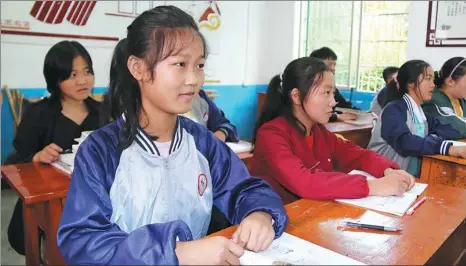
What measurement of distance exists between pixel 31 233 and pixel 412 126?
1.79 meters

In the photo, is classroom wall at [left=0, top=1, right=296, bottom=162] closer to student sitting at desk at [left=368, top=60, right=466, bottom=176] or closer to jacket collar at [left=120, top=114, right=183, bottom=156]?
student sitting at desk at [left=368, top=60, right=466, bottom=176]

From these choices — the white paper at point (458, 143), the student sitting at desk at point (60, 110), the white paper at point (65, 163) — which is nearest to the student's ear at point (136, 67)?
the white paper at point (65, 163)

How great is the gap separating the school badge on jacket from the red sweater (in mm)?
360

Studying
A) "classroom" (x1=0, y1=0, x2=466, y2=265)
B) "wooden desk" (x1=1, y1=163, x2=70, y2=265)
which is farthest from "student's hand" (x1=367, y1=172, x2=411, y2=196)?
"wooden desk" (x1=1, y1=163, x2=70, y2=265)

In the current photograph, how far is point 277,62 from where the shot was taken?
16.8 feet

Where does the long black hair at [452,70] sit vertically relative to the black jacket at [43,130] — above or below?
above

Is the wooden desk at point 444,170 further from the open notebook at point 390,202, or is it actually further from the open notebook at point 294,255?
the open notebook at point 294,255

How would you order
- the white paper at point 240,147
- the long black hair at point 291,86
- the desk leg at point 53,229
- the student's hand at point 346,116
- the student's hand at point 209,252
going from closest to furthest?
the student's hand at point 209,252 → the desk leg at point 53,229 → the long black hair at point 291,86 → the white paper at point 240,147 → the student's hand at point 346,116

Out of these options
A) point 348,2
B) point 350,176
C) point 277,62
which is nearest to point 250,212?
point 350,176

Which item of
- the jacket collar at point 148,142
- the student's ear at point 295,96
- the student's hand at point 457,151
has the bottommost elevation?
the student's hand at point 457,151

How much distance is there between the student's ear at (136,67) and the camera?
0.96m

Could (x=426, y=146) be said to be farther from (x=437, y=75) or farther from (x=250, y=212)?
(x=250, y=212)

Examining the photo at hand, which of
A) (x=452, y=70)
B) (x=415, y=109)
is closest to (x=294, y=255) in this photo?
(x=452, y=70)

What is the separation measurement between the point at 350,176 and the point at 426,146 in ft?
2.57
